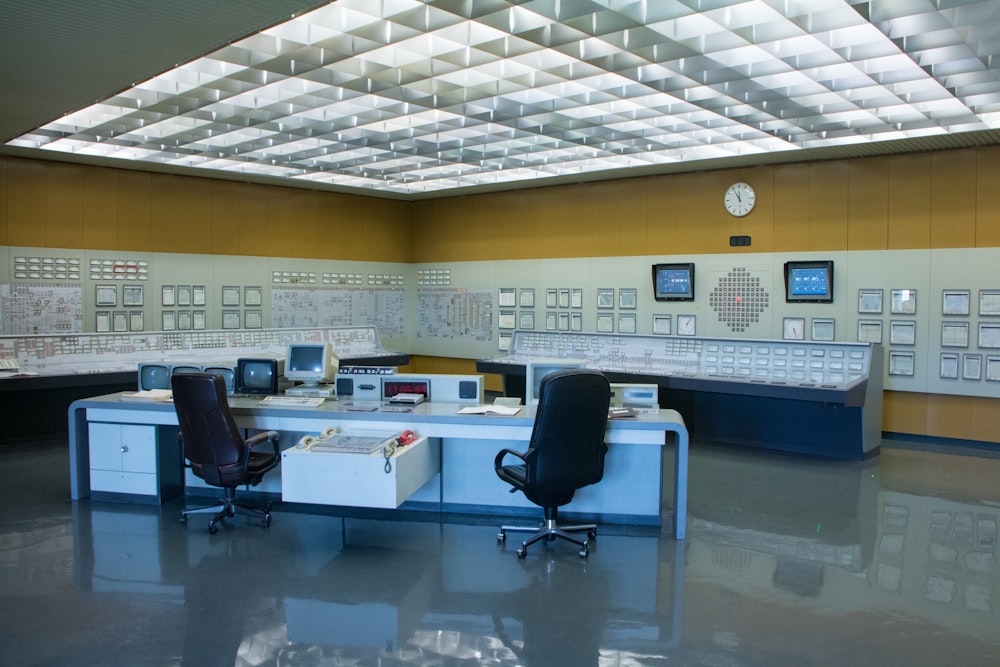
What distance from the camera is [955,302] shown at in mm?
7094

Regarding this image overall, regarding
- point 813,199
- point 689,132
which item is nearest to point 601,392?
point 689,132

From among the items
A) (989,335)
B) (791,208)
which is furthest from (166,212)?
(989,335)

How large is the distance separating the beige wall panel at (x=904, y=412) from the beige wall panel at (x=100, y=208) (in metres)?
8.47

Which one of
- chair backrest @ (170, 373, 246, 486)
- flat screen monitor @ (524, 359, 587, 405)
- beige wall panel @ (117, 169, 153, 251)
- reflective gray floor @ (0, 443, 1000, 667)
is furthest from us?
beige wall panel @ (117, 169, 153, 251)

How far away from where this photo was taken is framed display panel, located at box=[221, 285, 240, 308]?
366 inches

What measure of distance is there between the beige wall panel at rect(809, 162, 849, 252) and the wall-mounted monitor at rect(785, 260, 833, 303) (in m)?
0.23

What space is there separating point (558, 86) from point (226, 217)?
17.6ft

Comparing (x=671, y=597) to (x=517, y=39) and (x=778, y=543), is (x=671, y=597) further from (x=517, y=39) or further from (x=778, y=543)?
(x=517, y=39)

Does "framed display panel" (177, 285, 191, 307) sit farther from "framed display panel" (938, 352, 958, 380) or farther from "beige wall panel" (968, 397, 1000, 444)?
"beige wall panel" (968, 397, 1000, 444)

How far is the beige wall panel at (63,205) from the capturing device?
796 cm

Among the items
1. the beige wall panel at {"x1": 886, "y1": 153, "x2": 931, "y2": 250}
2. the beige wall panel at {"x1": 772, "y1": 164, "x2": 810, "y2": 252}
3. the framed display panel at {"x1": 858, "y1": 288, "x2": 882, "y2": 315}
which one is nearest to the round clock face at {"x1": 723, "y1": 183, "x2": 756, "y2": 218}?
the beige wall panel at {"x1": 772, "y1": 164, "x2": 810, "y2": 252}

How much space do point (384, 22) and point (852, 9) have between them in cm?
268

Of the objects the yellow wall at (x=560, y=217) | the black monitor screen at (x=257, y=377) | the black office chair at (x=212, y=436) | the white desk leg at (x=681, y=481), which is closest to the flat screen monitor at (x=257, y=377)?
the black monitor screen at (x=257, y=377)

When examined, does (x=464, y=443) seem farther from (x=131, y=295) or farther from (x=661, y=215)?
(x=131, y=295)
